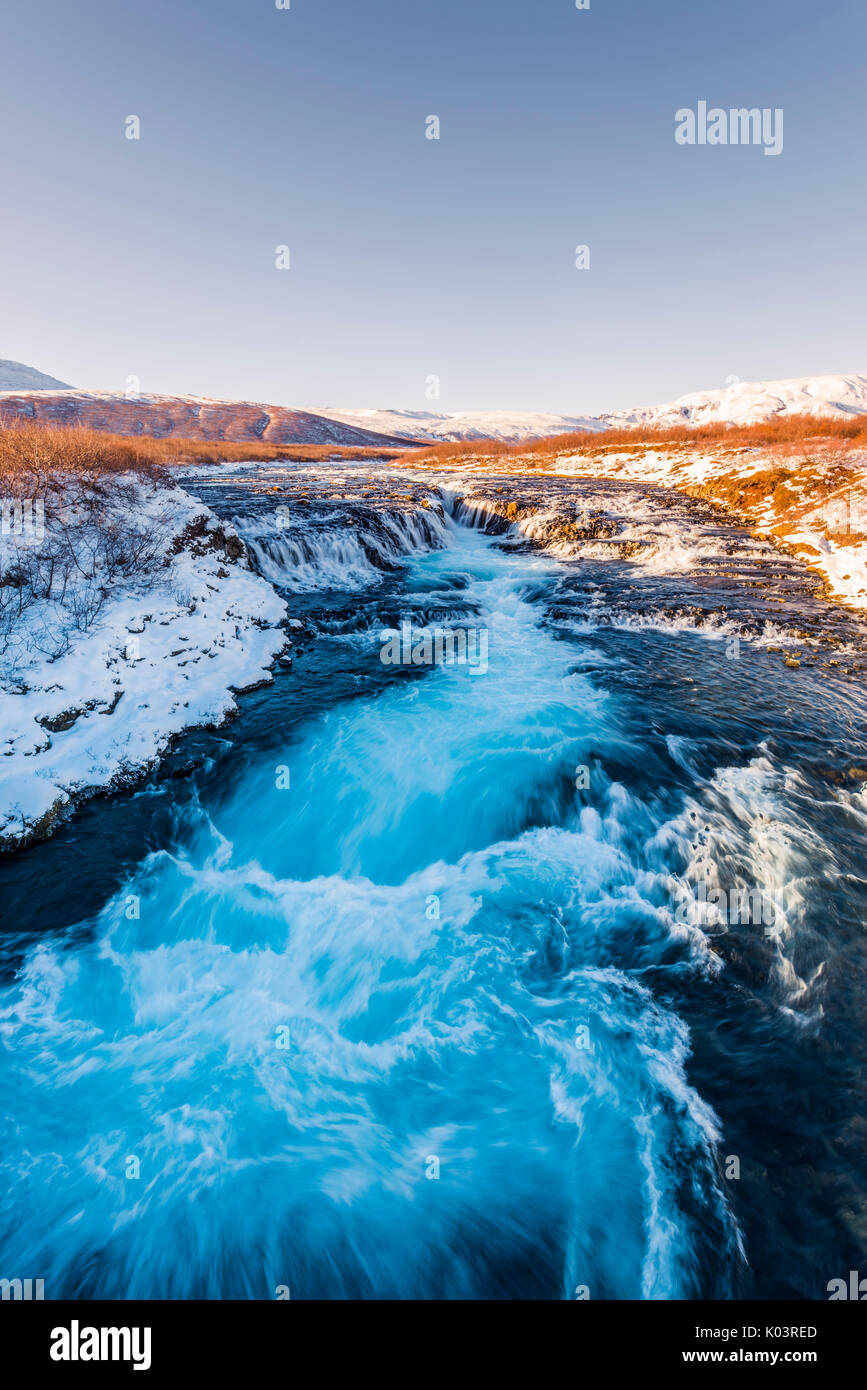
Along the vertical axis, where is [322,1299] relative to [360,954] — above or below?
below

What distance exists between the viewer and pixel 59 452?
17.8 metres

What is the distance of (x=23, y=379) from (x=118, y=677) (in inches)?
9311

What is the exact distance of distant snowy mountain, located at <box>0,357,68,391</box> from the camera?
165 meters

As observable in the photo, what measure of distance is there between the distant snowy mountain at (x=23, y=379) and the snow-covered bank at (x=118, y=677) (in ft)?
688

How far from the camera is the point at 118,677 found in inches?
407

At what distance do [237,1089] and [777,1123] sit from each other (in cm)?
511

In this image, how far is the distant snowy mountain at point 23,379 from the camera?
165125 millimetres

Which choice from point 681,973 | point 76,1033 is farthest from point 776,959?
point 76,1033
